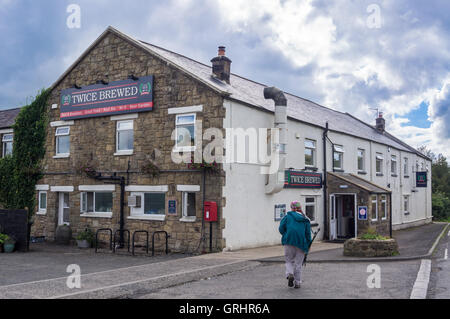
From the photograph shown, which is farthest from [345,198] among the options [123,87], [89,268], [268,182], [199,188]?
[89,268]

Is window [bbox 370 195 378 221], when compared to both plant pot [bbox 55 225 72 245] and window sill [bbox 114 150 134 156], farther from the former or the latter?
plant pot [bbox 55 225 72 245]

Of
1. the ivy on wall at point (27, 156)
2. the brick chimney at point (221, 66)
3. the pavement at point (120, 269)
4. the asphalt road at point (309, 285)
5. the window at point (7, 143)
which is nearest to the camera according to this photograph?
the asphalt road at point (309, 285)

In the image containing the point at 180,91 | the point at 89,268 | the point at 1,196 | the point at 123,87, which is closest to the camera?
the point at 89,268

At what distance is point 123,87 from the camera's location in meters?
18.4

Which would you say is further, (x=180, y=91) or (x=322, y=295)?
(x=180, y=91)

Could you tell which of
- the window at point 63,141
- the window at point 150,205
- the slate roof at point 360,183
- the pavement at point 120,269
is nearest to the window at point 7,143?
the window at point 63,141

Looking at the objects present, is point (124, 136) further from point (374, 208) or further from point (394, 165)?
point (394, 165)

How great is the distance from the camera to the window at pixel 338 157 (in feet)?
74.7

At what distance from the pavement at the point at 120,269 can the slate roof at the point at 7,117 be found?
8769 millimetres

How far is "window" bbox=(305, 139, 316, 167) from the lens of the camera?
813 inches

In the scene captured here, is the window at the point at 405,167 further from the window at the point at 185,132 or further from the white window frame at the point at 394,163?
the window at the point at 185,132

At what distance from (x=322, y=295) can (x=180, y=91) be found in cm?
1040

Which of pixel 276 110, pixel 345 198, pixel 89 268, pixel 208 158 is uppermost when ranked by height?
pixel 276 110

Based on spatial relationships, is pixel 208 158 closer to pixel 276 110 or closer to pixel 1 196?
pixel 276 110
